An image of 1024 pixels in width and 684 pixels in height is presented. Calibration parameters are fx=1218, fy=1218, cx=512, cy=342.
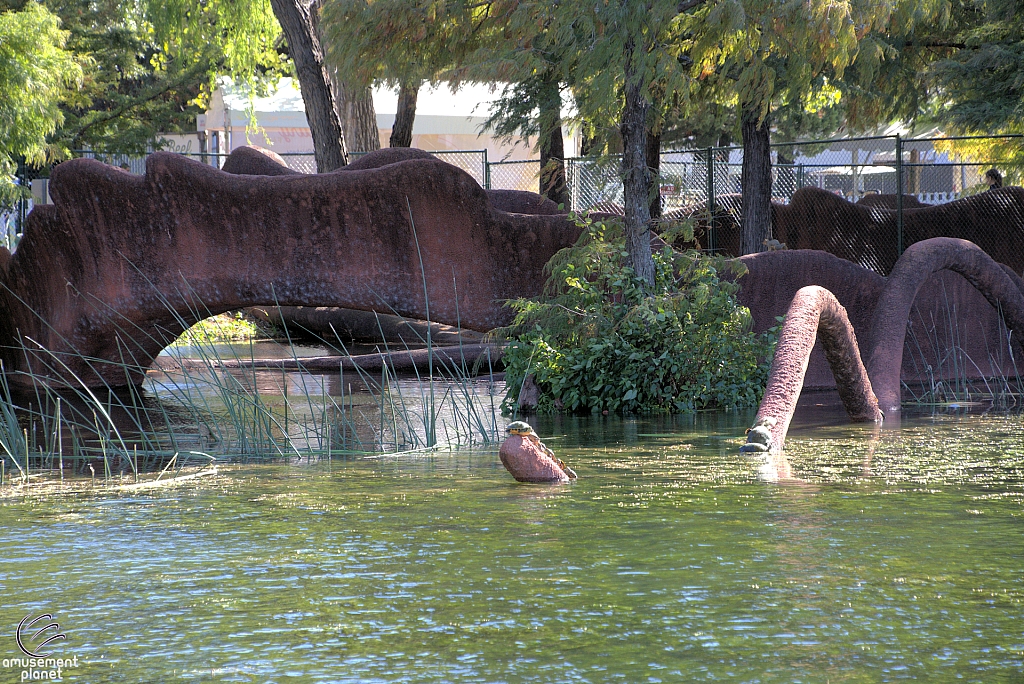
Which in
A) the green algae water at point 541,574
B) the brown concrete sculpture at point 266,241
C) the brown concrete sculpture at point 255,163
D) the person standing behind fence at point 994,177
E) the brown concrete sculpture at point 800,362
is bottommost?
the green algae water at point 541,574

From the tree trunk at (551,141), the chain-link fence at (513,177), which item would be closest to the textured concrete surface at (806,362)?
the tree trunk at (551,141)

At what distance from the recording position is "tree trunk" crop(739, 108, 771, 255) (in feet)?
44.3

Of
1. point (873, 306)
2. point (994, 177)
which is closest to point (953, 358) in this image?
point (873, 306)

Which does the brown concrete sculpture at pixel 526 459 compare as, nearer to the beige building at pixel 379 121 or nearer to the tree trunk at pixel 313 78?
the tree trunk at pixel 313 78

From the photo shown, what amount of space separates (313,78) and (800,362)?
8.66 meters

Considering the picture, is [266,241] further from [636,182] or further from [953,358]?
[953,358]

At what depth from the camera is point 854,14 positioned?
28.5 ft

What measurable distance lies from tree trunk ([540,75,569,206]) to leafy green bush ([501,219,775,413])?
0.73m

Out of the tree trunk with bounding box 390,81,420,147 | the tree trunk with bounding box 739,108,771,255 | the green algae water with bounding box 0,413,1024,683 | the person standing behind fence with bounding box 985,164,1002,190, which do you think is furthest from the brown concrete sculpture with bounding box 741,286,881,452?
the tree trunk with bounding box 390,81,420,147

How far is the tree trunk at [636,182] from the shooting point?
9.27 meters

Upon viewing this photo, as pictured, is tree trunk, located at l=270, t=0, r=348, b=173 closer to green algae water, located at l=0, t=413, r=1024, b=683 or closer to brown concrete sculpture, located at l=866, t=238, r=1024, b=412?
brown concrete sculpture, located at l=866, t=238, r=1024, b=412

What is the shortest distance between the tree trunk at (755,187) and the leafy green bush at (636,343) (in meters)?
4.51

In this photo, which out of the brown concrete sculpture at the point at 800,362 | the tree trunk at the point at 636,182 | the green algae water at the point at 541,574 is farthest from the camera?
the tree trunk at the point at 636,182

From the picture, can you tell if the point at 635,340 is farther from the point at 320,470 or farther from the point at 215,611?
the point at 215,611
